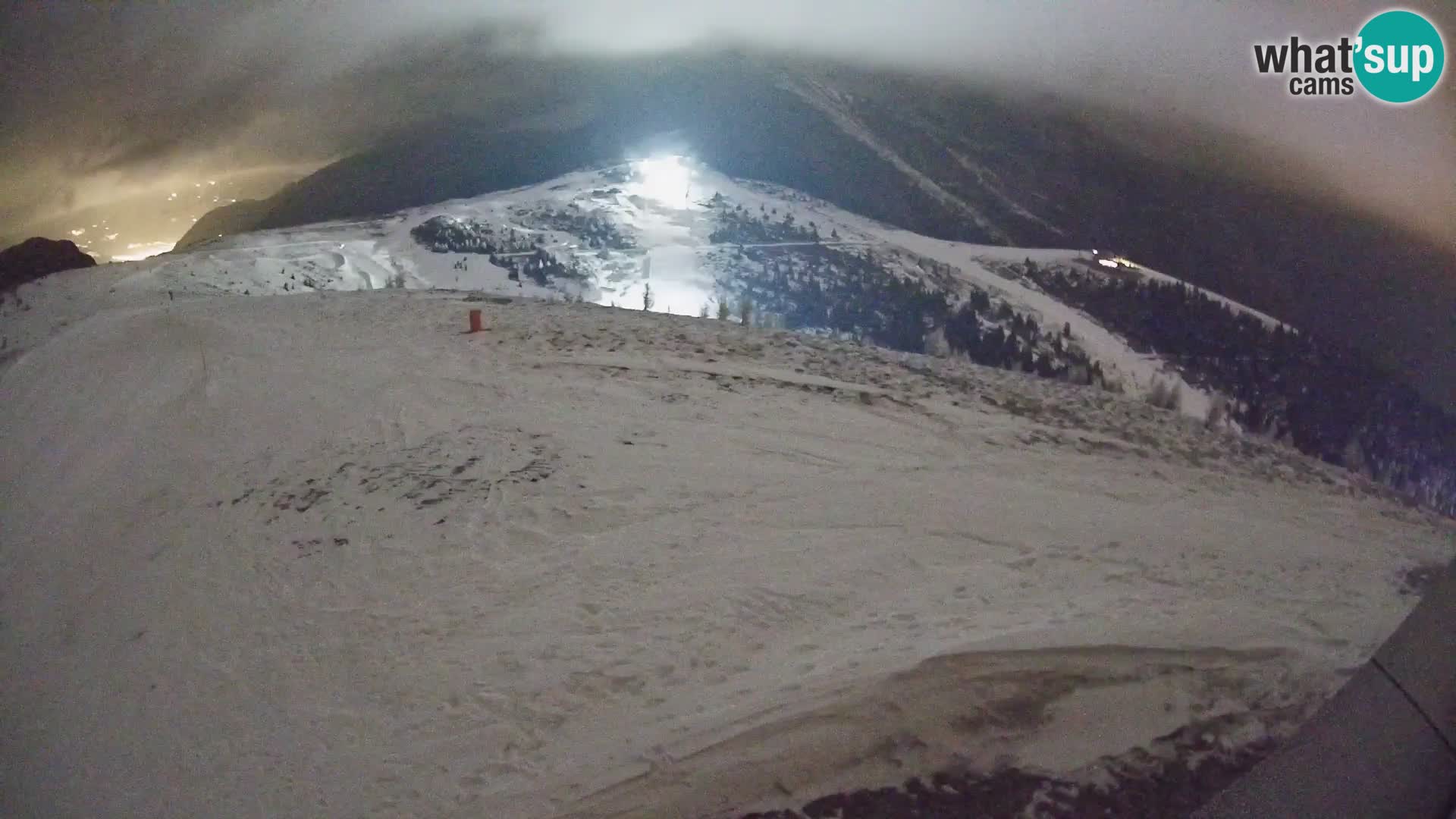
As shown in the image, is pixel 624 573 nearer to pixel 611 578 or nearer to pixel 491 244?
pixel 611 578

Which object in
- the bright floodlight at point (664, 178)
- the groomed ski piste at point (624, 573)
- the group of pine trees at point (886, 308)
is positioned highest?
the bright floodlight at point (664, 178)

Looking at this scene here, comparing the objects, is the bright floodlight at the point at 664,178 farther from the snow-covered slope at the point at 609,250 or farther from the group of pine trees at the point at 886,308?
the group of pine trees at the point at 886,308

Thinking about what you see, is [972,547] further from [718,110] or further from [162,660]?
[718,110]

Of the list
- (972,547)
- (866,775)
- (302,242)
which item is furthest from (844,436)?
(302,242)

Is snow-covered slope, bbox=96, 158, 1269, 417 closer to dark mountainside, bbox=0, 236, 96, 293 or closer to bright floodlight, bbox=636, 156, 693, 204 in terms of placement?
bright floodlight, bbox=636, 156, 693, 204

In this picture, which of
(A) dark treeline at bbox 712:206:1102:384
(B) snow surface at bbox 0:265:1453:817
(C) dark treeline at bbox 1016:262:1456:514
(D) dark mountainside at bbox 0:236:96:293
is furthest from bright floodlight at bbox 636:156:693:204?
(D) dark mountainside at bbox 0:236:96:293

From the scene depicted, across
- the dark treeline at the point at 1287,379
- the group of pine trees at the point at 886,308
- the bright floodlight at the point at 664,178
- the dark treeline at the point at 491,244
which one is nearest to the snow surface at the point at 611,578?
the dark treeline at the point at 1287,379

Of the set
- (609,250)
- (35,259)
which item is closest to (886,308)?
(609,250)
